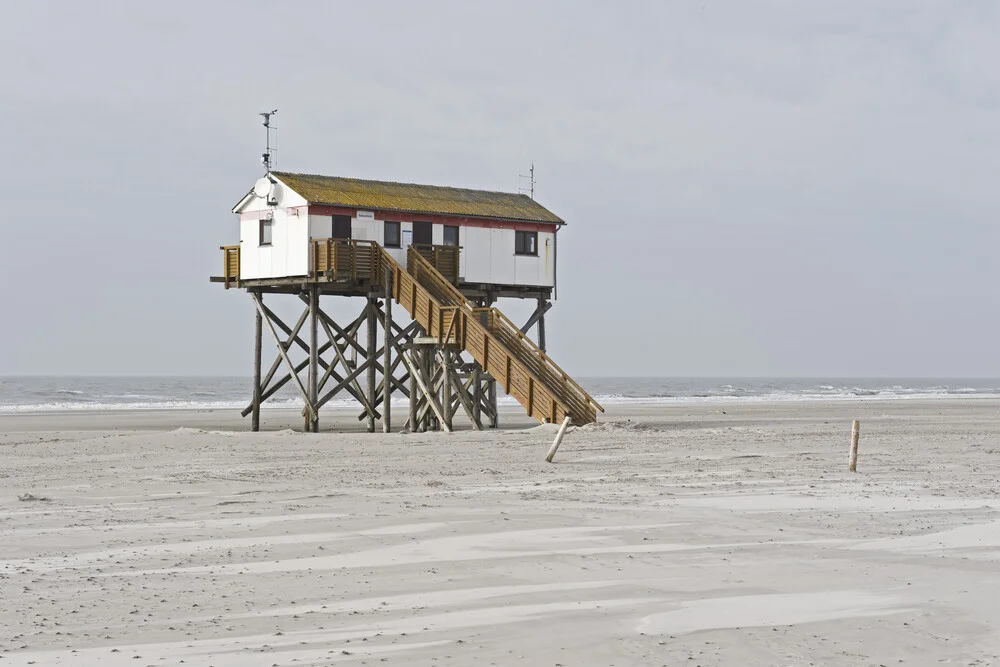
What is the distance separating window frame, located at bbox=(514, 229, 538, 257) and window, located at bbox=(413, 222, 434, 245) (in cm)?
305

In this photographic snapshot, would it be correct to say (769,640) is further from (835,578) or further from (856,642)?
(835,578)

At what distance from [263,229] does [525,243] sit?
761 centimetres

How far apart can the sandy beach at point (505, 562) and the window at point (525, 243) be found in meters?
15.0

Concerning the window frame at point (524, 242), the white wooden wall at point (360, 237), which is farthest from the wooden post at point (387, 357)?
the window frame at point (524, 242)

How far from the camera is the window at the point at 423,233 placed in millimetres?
34906

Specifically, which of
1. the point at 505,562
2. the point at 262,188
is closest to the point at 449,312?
the point at 262,188

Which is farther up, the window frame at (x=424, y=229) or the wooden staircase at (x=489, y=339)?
the window frame at (x=424, y=229)

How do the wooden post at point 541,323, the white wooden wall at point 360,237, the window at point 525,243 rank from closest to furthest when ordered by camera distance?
the white wooden wall at point 360,237 → the window at point 525,243 → the wooden post at point 541,323

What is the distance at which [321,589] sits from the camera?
10.9 meters

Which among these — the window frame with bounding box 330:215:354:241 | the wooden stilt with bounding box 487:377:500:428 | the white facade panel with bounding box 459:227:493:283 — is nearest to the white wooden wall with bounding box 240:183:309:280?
the window frame with bounding box 330:215:354:241

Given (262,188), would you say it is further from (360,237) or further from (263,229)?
(360,237)

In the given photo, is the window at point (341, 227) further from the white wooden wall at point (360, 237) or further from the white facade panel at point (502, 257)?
the white facade panel at point (502, 257)

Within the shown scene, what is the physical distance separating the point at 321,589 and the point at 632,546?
3531 millimetres

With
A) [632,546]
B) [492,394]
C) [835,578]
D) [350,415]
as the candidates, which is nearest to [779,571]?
[835,578]
